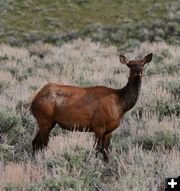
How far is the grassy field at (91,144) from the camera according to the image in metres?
5.80

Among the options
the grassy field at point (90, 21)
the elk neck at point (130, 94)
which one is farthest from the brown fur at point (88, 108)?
the grassy field at point (90, 21)

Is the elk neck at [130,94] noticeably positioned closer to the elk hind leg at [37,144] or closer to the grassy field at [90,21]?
the elk hind leg at [37,144]

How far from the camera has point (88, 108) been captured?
7.20m

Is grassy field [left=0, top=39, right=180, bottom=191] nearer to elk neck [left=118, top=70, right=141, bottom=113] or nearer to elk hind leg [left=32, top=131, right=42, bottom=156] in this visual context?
elk hind leg [left=32, top=131, right=42, bottom=156]

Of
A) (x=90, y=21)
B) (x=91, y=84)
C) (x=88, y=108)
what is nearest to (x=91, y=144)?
(x=88, y=108)

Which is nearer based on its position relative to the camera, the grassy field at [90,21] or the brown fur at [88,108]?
the brown fur at [88,108]

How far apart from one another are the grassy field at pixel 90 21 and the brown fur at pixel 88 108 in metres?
18.5

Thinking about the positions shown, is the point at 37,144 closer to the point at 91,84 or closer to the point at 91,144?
the point at 91,144

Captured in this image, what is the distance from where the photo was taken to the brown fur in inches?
279

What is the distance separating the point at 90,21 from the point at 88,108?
87.4 feet

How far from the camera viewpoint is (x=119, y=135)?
28.7ft

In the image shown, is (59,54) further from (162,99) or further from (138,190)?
(138,190)

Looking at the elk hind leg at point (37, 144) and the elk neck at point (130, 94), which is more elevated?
the elk neck at point (130, 94)

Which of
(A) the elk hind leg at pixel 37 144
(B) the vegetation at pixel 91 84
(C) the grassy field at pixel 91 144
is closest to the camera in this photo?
(C) the grassy field at pixel 91 144
